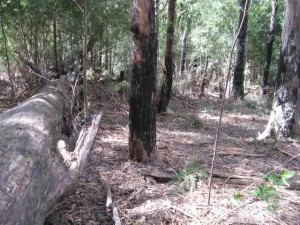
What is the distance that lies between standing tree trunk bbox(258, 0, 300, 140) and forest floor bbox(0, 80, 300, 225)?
16.1 inches

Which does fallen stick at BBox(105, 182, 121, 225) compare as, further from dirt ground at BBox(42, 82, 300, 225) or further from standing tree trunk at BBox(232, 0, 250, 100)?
standing tree trunk at BBox(232, 0, 250, 100)

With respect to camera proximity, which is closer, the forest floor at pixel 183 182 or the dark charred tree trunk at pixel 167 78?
the forest floor at pixel 183 182

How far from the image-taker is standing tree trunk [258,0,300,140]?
5973 millimetres

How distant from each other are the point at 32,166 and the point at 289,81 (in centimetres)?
505

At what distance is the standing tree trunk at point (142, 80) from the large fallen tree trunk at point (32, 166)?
67cm

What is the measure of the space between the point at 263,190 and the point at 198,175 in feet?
5.61

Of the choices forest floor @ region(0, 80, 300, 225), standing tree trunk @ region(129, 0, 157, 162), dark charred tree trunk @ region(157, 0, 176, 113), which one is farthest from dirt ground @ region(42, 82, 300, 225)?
dark charred tree trunk @ region(157, 0, 176, 113)

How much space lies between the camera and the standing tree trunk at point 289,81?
5.97 meters

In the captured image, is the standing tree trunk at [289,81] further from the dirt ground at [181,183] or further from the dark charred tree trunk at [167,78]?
the dark charred tree trunk at [167,78]

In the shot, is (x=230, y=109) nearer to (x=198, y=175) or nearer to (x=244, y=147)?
(x=244, y=147)

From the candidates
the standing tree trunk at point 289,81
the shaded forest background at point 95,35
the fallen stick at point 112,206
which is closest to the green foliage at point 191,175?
the fallen stick at point 112,206

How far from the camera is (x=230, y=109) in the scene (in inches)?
439

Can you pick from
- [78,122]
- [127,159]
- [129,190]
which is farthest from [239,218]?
[78,122]

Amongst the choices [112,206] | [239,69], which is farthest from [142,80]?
[239,69]
